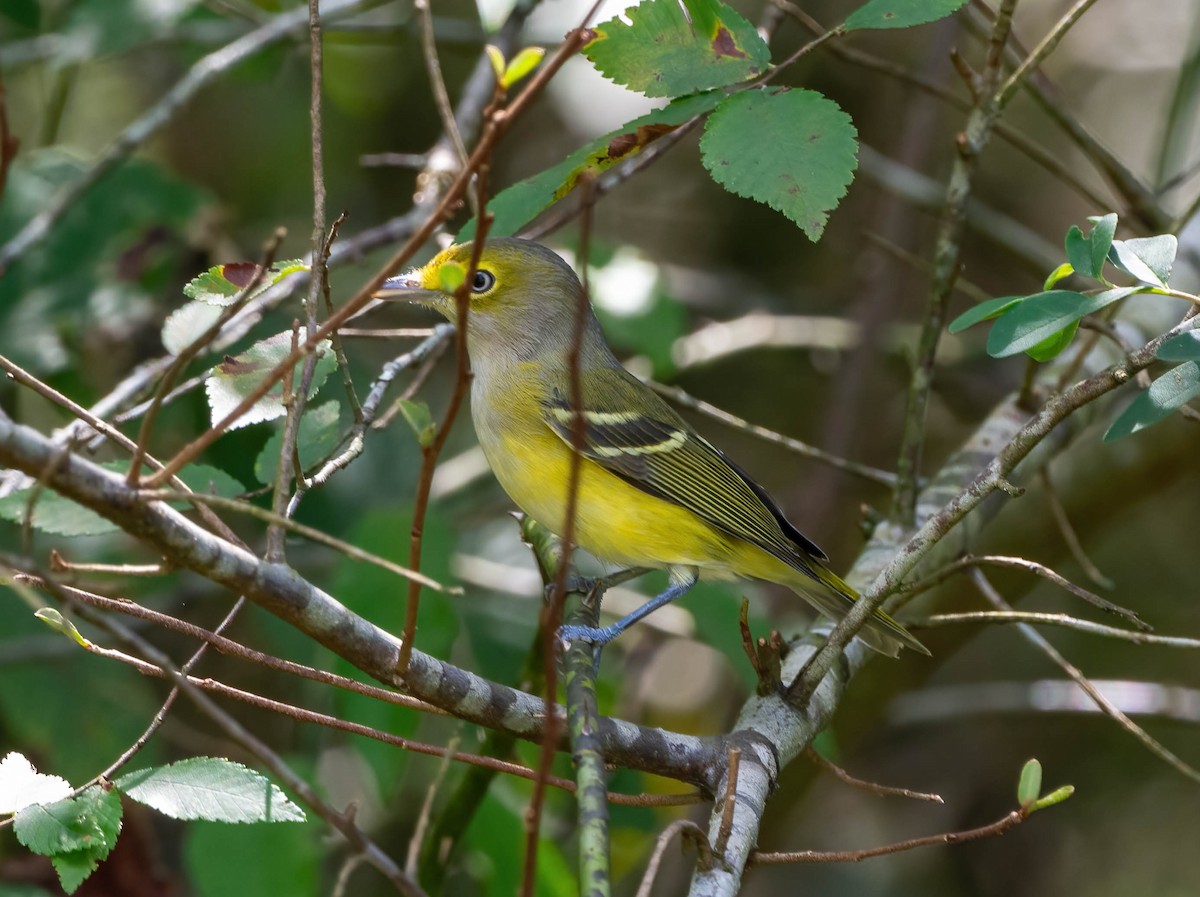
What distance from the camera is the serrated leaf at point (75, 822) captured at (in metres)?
2.04

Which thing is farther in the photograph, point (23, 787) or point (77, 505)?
point (77, 505)

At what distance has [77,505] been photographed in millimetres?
2443

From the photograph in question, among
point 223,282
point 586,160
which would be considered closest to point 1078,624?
point 586,160

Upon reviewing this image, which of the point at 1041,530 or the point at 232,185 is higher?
the point at 232,185

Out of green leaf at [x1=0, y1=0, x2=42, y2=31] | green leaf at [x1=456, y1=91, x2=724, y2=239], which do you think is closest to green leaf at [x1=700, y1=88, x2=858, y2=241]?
green leaf at [x1=456, y1=91, x2=724, y2=239]

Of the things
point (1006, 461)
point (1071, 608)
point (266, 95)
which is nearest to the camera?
point (1006, 461)

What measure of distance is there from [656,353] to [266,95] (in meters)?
3.75

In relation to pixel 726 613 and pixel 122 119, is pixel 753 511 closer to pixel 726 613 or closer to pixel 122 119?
pixel 726 613

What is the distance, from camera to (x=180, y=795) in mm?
2074

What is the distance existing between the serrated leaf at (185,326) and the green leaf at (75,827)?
1.01m

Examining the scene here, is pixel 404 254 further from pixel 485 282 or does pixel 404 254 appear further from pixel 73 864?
pixel 485 282

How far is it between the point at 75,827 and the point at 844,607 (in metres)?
2.24

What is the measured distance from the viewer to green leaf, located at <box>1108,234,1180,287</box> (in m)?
2.17

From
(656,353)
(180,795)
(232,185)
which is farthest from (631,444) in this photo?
(232,185)
